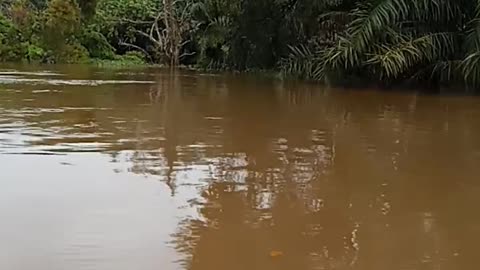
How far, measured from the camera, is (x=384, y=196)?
4.67 metres

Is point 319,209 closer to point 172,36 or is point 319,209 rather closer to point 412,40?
point 412,40

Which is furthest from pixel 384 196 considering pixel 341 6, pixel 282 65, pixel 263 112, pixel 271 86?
pixel 282 65

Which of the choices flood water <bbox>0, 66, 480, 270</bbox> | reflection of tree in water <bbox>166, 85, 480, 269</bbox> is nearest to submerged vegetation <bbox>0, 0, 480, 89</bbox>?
flood water <bbox>0, 66, 480, 270</bbox>

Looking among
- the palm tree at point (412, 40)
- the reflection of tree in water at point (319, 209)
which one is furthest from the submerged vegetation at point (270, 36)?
the reflection of tree in water at point (319, 209)

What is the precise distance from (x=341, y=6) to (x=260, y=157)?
10.2 m

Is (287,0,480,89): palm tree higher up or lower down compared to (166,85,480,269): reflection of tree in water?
higher up

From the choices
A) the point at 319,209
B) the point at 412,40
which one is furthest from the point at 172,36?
the point at 319,209

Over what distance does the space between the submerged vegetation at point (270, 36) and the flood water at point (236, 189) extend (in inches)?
162

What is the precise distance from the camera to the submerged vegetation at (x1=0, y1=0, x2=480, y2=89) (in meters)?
13.1

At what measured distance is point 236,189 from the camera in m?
4.83

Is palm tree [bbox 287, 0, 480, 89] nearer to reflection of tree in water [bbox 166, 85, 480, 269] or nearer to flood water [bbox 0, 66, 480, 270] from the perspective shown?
flood water [bbox 0, 66, 480, 270]

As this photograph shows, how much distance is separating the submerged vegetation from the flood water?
4.12m

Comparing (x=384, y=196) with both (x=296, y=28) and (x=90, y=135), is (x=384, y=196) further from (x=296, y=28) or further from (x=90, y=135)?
(x=296, y=28)

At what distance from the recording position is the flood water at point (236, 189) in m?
3.44
